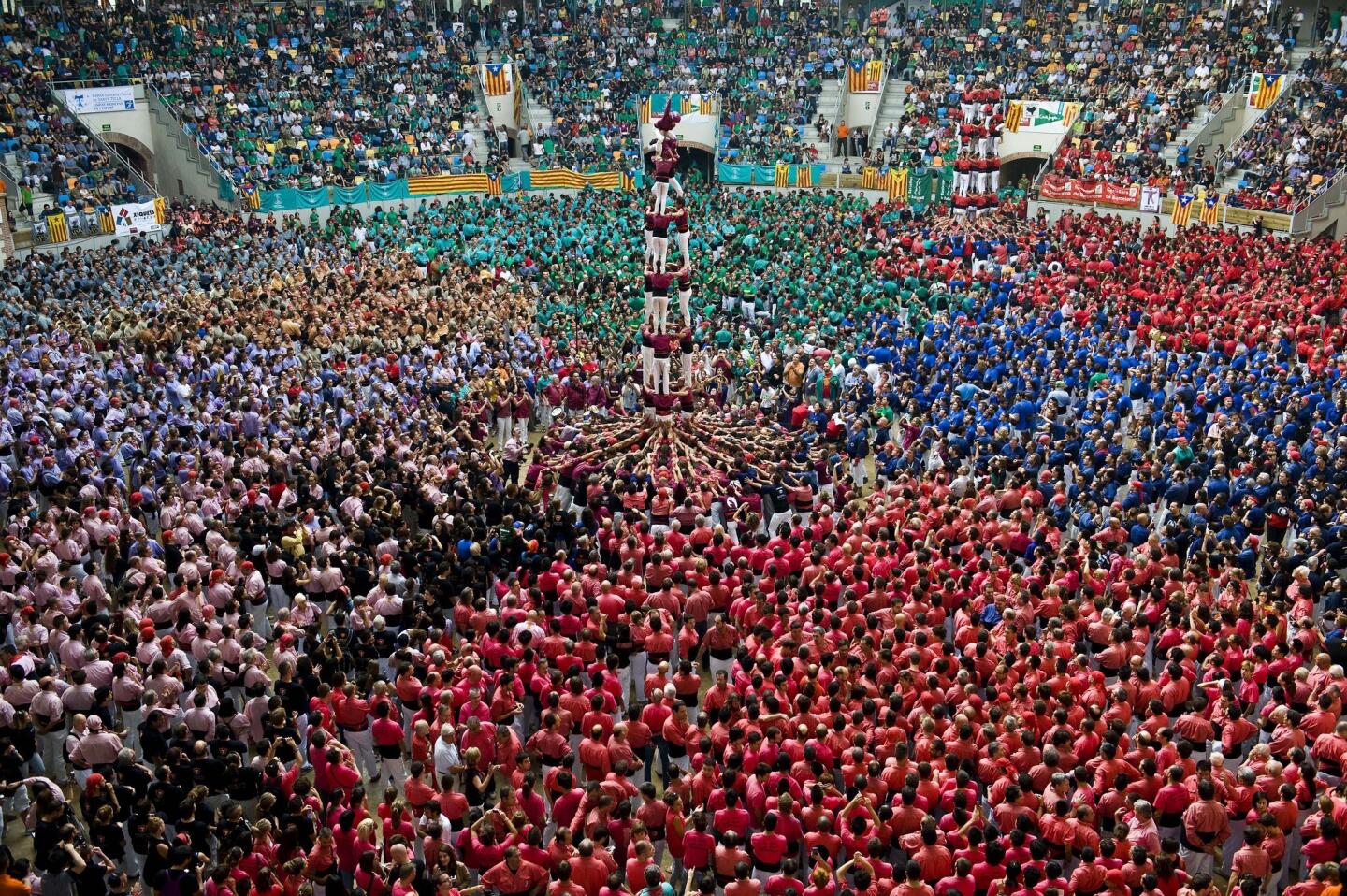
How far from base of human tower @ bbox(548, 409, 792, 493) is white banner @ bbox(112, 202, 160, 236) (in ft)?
58.6

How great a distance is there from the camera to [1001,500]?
1670 cm

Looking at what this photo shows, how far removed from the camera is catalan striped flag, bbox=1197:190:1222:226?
3136 cm

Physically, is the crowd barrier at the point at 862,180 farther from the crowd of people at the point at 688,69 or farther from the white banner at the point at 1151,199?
the white banner at the point at 1151,199

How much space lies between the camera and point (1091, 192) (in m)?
34.3

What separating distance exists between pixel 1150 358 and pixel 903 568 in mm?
10363

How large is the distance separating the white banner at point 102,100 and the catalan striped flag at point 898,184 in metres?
23.2

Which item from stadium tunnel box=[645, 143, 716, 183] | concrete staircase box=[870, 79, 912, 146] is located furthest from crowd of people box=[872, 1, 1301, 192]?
stadium tunnel box=[645, 143, 716, 183]

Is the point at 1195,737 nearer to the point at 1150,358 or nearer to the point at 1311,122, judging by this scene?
the point at 1150,358

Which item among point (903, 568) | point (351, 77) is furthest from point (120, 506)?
point (351, 77)

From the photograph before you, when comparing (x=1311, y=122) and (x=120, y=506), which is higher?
(x=1311, y=122)

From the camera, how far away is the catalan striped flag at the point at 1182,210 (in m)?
31.7

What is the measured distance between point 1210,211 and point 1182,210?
2.42 feet

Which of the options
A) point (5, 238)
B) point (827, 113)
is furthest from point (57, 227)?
point (827, 113)

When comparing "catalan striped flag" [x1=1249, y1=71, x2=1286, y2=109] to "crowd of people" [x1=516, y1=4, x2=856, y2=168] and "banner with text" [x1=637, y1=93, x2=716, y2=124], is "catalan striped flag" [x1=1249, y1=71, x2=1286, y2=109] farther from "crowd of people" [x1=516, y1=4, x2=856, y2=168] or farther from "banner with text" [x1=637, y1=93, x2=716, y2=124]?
"banner with text" [x1=637, y1=93, x2=716, y2=124]
